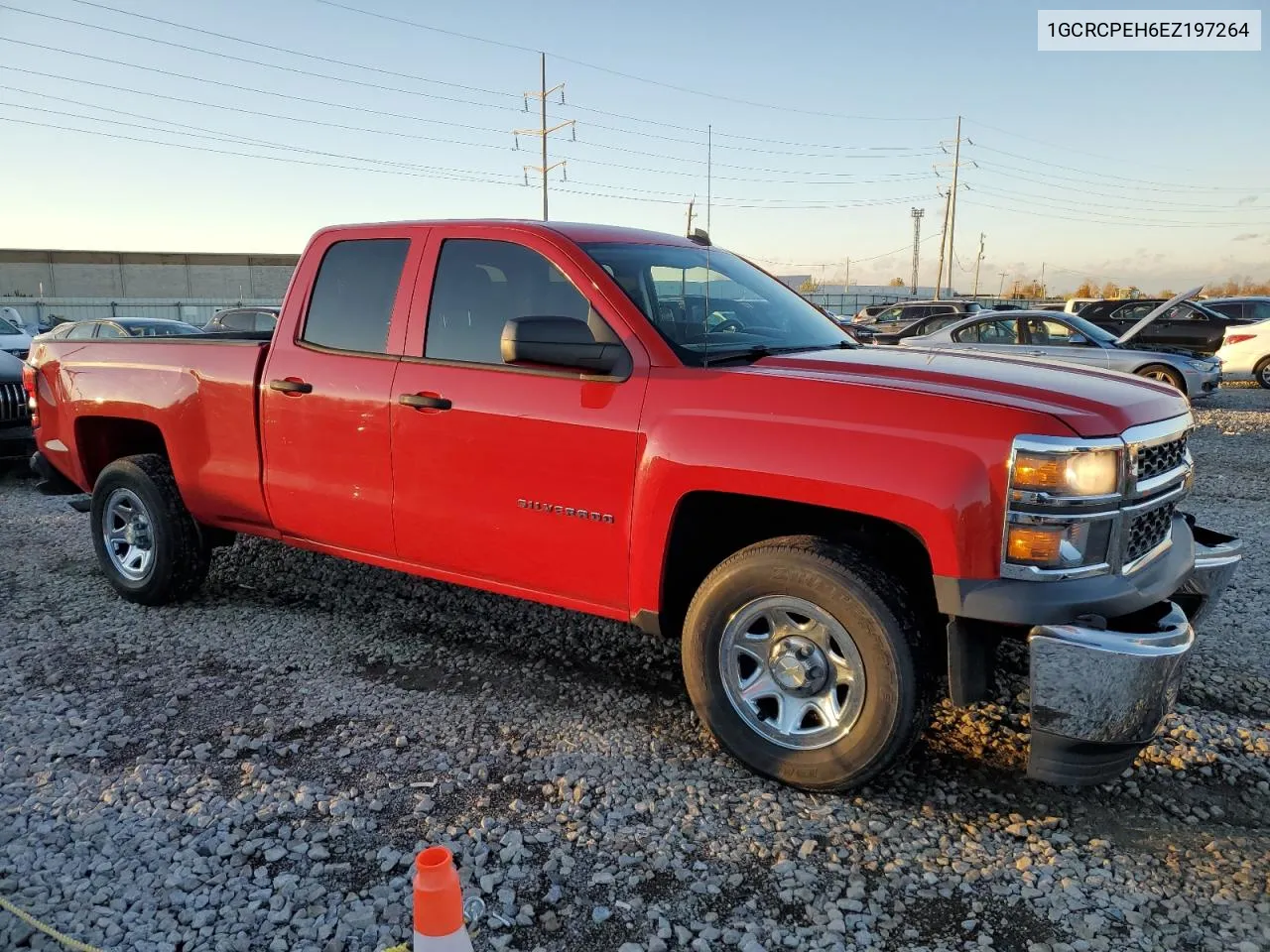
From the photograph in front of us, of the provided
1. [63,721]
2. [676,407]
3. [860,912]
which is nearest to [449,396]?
[676,407]

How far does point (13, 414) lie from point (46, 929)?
7614 mm

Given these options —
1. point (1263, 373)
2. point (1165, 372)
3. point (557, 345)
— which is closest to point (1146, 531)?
point (557, 345)

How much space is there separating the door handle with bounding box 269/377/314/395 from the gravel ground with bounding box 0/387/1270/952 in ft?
4.24

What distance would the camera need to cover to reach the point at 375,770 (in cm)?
334

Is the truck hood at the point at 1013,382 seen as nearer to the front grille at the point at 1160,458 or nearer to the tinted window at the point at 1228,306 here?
the front grille at the point at 1160,458

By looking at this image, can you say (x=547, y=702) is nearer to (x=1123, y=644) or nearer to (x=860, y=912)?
(x=860, y=912)

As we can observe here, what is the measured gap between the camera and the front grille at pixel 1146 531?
2888mm

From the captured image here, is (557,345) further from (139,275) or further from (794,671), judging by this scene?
(139,275)

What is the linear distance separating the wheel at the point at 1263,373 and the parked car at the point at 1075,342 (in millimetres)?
3873

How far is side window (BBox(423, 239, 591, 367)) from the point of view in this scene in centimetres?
373

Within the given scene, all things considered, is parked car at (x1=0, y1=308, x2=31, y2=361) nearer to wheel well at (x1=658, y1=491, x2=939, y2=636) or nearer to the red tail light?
the red tail light

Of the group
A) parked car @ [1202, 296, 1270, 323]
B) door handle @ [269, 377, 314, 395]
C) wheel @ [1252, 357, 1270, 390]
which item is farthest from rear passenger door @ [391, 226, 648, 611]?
parked car @ [1202, 296, 1270, 323]

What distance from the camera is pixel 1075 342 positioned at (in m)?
13.2

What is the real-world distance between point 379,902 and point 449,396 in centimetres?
194
